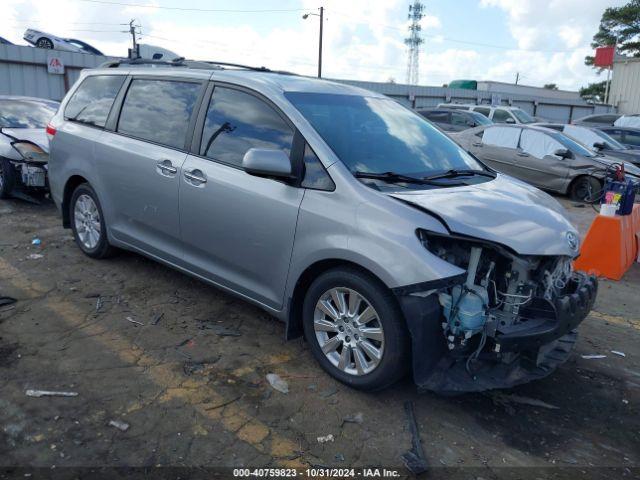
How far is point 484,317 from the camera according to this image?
2988mm

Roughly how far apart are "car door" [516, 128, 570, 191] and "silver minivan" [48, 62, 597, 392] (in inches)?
301

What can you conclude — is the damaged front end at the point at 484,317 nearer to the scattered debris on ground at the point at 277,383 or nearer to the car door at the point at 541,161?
the scattered debris on ground at the point at 277,383

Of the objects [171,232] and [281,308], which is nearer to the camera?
[281,308]

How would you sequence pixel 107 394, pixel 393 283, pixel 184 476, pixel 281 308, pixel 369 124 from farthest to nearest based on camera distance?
pixel 369 124 → pixel 281 308 → pixel 107 394 → pixel 393 283 → pixel 184 476

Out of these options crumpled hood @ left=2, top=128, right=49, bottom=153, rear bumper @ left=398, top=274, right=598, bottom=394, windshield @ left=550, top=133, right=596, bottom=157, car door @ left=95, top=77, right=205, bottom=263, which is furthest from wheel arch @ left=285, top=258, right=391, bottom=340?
windshield @ left=550, top=133, right=596, bottom=157

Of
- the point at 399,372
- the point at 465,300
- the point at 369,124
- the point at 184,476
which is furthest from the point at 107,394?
the point at 369,124

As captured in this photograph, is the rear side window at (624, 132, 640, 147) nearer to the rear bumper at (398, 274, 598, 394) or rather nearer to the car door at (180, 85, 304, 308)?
the rear bumper at (398, 274, 598, 394)

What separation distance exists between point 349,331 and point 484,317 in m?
0.80

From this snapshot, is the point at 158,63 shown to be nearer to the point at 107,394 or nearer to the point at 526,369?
the point at 107,394

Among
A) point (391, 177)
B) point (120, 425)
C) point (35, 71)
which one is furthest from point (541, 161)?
point (35, 71)

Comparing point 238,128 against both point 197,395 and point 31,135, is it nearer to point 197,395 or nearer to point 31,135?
point 197,395

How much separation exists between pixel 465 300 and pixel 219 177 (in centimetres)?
191

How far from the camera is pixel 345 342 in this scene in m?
3.30

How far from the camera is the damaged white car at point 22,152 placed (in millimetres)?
7410
